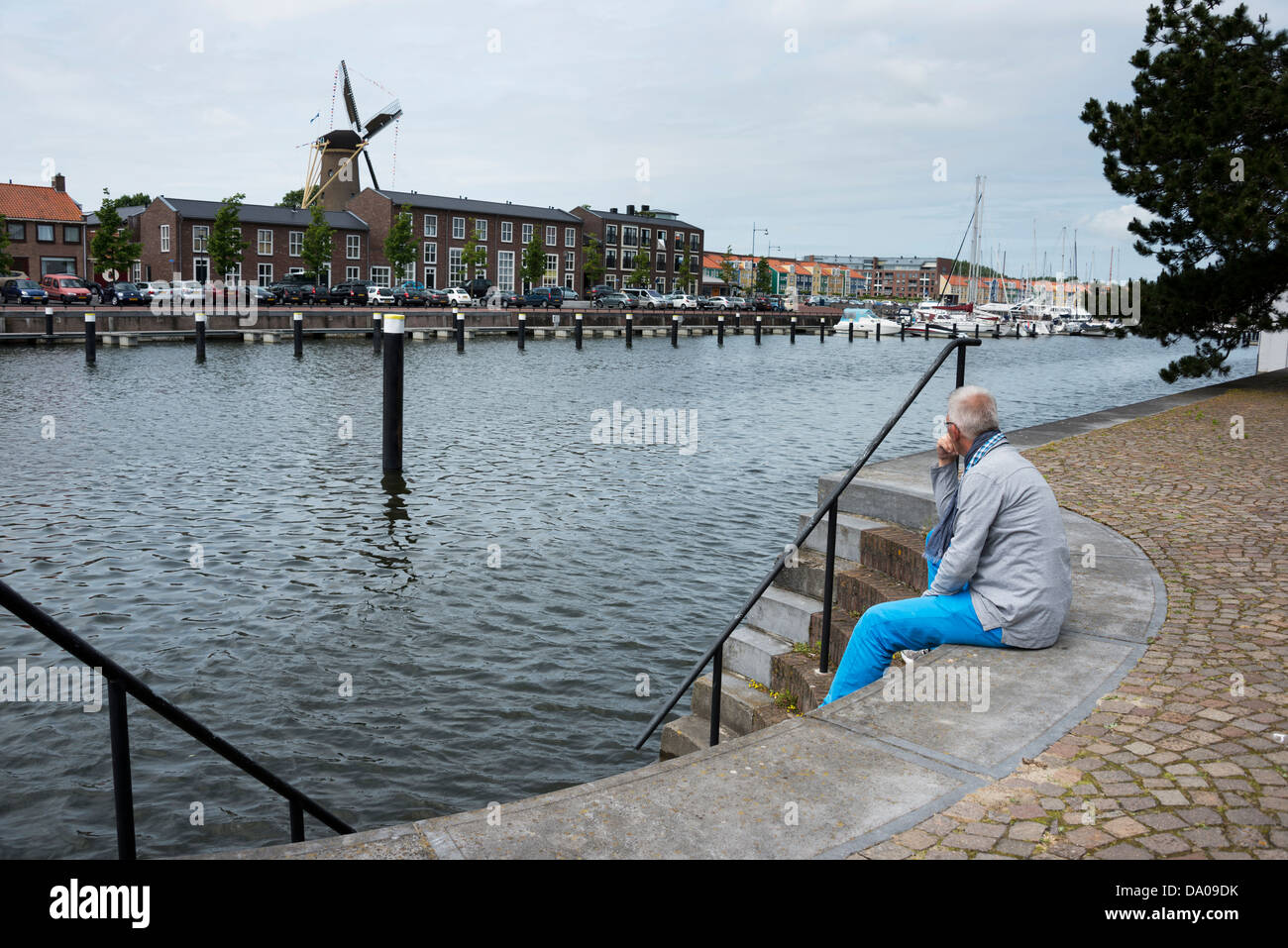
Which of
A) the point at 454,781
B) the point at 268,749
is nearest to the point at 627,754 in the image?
the point at 454,781

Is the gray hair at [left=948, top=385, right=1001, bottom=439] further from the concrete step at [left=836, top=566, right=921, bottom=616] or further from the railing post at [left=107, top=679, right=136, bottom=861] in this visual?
the railing post at [left=107, top=679, right=136, bottom=861]

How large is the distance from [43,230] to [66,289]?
1065 inches

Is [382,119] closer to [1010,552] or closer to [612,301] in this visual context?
[612,301]

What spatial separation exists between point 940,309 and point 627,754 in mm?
84466

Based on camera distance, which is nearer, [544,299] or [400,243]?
[544,299]

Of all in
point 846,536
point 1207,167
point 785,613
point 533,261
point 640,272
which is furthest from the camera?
point 640,272

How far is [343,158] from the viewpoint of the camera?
90625 mm

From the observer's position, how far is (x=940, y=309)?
85812mm

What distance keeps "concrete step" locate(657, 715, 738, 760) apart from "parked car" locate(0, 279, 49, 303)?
5263 centimetres

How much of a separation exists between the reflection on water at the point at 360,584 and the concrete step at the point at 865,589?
190 cm

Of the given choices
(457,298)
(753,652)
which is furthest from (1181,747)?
(457,298)

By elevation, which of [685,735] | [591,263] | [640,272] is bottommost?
[685,735]

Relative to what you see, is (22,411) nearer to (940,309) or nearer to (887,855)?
(887,855)

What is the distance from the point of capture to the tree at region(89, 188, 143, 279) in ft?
213
